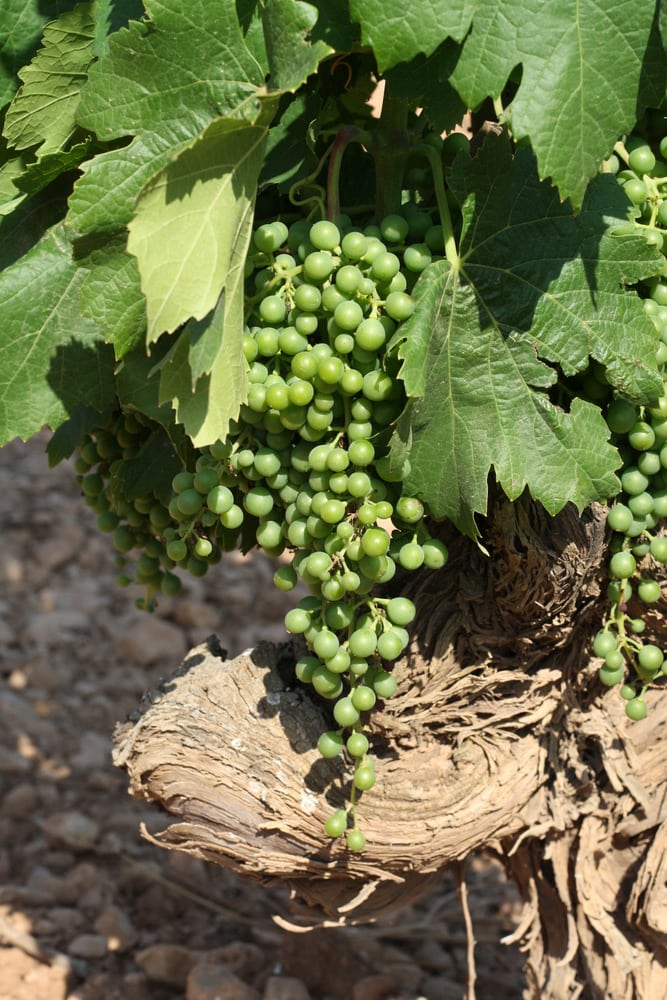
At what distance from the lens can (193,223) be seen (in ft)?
4.28

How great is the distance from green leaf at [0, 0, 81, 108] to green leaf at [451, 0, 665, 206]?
2.29ft

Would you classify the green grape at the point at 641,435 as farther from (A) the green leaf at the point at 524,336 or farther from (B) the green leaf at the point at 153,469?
(B) the green leaf at the point at 153,469

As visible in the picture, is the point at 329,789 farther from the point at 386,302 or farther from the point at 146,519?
the point at 386,302

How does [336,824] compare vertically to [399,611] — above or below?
below

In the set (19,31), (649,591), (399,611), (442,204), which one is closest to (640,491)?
(649,591)

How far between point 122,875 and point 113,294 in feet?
8.04

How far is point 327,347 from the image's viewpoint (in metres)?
1.51

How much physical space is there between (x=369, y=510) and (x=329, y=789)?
26.2 inches

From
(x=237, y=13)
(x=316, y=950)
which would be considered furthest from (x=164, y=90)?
(x=316, y=950)

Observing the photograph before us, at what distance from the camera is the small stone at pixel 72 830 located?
3535 millimetres

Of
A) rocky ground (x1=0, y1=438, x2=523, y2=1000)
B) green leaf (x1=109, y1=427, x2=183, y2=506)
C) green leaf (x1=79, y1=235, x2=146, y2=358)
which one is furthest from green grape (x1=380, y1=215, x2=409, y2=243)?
rocky ground (x1=0, y1=438, x2=523, y2=1000)

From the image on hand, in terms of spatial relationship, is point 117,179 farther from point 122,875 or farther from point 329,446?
point 122,875

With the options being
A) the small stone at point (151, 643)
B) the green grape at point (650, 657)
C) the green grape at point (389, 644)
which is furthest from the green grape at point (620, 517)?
the small stone at point (151, 643)

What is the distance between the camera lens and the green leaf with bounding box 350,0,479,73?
1.31m
